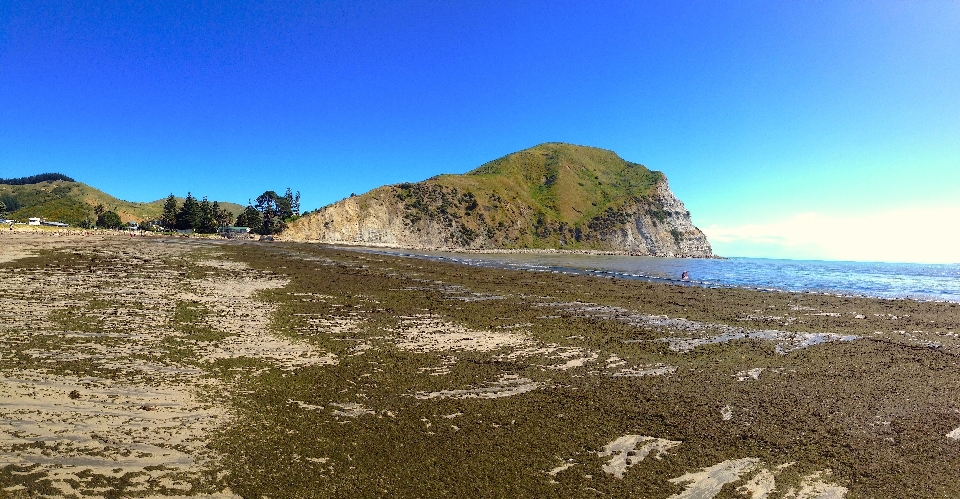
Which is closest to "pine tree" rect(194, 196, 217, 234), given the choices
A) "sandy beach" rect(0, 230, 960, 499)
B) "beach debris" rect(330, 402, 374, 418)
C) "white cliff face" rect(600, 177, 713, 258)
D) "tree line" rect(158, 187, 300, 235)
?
"tree line" rect(158, 187, 300, 235)

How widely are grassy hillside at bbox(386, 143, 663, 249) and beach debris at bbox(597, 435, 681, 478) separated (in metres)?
Result: 137

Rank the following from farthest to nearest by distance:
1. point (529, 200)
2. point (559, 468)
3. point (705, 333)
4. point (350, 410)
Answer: point (529, 200), point (705, 333), point (350, 410), point (559, 468)

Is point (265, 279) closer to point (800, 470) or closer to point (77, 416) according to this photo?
point (77, 416)

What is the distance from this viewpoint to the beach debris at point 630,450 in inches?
216

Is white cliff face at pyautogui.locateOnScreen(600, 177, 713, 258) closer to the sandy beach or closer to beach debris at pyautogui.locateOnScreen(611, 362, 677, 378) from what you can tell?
the sandy beach

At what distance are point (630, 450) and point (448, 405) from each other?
287 cm

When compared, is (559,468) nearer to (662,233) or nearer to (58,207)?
(662,233)

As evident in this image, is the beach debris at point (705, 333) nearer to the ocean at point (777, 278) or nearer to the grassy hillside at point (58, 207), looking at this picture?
the ocean at point (777, 278)

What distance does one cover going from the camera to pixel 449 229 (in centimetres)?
14275

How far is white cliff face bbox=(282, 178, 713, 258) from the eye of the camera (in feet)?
423

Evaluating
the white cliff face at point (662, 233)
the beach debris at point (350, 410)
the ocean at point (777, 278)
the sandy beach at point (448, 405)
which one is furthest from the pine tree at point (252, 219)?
the beach debris at point (350, 410)

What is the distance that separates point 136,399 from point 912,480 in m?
10.8

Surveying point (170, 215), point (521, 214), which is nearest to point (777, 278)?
point (521, 214)

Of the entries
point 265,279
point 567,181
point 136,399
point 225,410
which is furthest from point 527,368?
point 567,181
